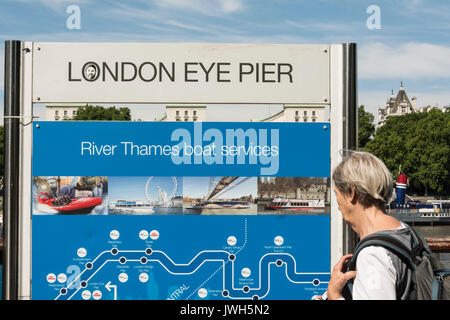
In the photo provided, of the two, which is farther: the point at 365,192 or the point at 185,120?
the point at 185,120

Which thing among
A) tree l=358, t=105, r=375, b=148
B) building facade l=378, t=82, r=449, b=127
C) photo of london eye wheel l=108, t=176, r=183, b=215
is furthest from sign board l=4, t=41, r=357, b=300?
building facade l=378, t=82, r=449, b=127

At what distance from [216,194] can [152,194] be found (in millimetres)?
465

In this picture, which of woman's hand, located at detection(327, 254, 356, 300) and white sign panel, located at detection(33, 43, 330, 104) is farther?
white sign panel, located at detection(33, 43, 330, 104)

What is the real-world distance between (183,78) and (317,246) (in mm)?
1590

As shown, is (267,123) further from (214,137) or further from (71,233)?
(71,233)

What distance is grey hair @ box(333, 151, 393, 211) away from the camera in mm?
2191

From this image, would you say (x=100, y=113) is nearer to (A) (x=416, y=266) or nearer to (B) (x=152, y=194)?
(B) (x=152, y=194)

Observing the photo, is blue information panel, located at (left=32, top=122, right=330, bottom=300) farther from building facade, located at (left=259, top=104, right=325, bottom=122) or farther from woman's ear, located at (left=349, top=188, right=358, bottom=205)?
woman's ear, located at (left=349, top=188, right=358, bottom=205)

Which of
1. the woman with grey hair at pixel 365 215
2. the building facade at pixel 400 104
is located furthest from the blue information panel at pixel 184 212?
the building facade at pixel 400 104

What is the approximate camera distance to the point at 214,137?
159 inches

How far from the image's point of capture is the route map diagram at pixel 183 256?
403cm

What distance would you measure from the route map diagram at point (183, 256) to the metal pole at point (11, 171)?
162 millimetres

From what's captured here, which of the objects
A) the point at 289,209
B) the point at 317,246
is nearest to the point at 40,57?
the point at 289,209

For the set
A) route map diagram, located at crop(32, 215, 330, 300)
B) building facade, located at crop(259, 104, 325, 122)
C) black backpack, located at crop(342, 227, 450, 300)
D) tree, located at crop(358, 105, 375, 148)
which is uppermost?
tree, located at crop(358, 105, 375, 148)
